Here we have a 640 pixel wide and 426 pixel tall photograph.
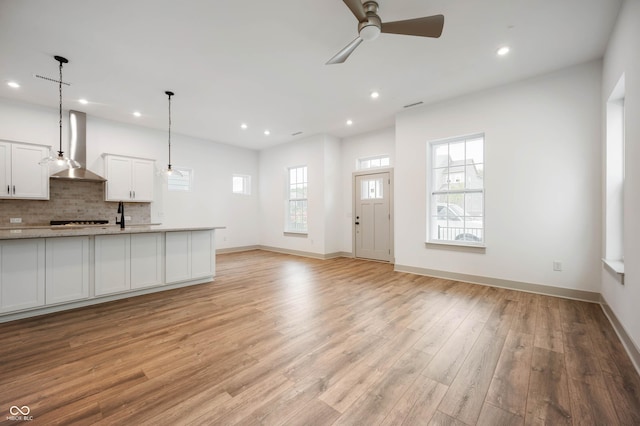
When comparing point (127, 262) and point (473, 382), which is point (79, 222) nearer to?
point (127, 262)

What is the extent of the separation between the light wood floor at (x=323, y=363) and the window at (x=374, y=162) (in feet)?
12.1

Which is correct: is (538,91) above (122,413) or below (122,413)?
above

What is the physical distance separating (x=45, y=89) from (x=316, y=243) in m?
5.92

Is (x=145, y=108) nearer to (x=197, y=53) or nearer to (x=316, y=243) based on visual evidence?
(x=197, y=53)

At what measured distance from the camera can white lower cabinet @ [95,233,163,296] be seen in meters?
3.41

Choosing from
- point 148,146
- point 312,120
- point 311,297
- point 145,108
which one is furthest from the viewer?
point 148,146

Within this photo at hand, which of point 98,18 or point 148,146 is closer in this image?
point 98,18

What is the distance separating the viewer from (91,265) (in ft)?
10.9

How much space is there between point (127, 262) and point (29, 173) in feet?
9.93

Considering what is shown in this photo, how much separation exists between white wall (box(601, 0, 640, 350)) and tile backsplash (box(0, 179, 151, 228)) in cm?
794

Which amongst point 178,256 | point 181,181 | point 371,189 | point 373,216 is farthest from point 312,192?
point 178,256

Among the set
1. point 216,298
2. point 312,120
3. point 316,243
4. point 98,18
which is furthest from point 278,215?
point 98,18

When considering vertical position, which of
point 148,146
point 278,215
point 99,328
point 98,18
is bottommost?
point 99,328

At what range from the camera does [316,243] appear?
683 cm
